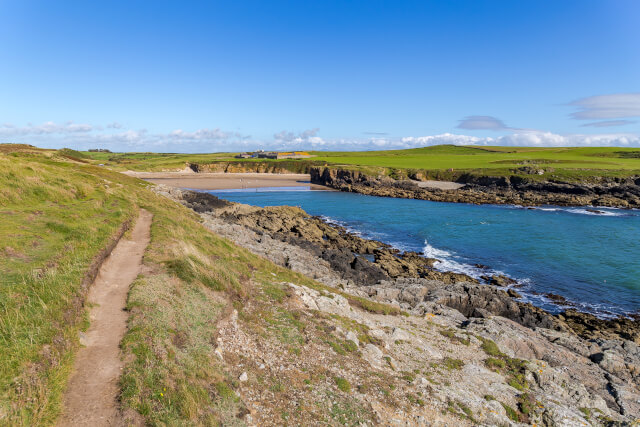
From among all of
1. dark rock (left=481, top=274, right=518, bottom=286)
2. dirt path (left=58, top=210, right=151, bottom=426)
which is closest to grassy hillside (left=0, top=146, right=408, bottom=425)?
dirt path (left=58, top=210, right=151, bottom=426)

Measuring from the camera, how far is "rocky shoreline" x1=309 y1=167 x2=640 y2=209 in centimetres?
8456

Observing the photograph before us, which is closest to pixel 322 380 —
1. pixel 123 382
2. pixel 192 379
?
pixel 192 379

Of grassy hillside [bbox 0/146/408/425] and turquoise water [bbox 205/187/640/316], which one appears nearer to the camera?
grassy hillside [bbox 0/146/408/425]

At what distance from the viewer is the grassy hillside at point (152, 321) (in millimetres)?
7926

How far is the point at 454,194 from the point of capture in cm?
9731

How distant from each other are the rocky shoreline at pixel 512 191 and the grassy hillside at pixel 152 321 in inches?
3242

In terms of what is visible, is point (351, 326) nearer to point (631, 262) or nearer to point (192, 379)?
point (192, 379)

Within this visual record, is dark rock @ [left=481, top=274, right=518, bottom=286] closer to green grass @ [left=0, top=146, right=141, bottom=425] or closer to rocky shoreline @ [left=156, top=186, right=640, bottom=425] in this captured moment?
rocky shoreline @ [left=156, top=186, right=640, bottom=425]

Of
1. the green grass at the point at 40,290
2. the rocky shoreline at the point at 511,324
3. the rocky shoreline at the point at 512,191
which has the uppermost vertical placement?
the green grass at the point at 40,290

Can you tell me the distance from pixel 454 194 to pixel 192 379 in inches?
3874

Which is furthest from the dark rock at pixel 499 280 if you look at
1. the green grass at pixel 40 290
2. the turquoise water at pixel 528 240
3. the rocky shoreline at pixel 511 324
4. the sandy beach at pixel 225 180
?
Answer: the sandy beach at pixel 225 180

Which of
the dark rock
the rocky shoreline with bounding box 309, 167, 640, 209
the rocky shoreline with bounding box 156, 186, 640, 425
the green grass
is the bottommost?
the dark rock

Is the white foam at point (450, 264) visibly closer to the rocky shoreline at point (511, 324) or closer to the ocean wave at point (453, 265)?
the ocean wave at point (453, 265)

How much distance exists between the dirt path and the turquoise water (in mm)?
33166
